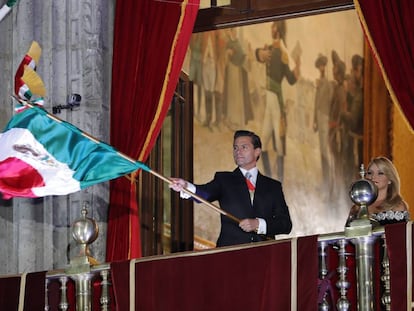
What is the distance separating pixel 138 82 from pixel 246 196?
1.59 meters

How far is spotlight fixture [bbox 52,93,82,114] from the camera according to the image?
29.7 ft

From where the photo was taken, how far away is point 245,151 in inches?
323

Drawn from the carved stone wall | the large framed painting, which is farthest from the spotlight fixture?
the large framed painting

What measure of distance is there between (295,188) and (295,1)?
382cm

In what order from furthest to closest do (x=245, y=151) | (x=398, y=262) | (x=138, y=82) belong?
(x=138, y=82)
(x=245, y=151)
(x=398, y=262)

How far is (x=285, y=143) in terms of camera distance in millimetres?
13047

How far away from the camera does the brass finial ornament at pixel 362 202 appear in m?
6.42

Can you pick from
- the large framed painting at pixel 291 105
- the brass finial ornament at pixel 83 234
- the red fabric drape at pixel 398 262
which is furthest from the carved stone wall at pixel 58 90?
the red fabric drape at pixel 398 262

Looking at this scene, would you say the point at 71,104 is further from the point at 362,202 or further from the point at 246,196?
the point at 362,202

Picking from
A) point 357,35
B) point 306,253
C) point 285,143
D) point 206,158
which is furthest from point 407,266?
point 357,35

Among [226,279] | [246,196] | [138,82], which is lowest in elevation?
[226,279]

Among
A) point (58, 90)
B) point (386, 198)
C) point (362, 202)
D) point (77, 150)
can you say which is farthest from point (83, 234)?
point (58, 90)

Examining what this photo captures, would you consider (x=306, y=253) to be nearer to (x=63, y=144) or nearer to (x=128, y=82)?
(x=63, y=144)

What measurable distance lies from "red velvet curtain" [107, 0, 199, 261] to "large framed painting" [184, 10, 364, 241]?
242 cm
